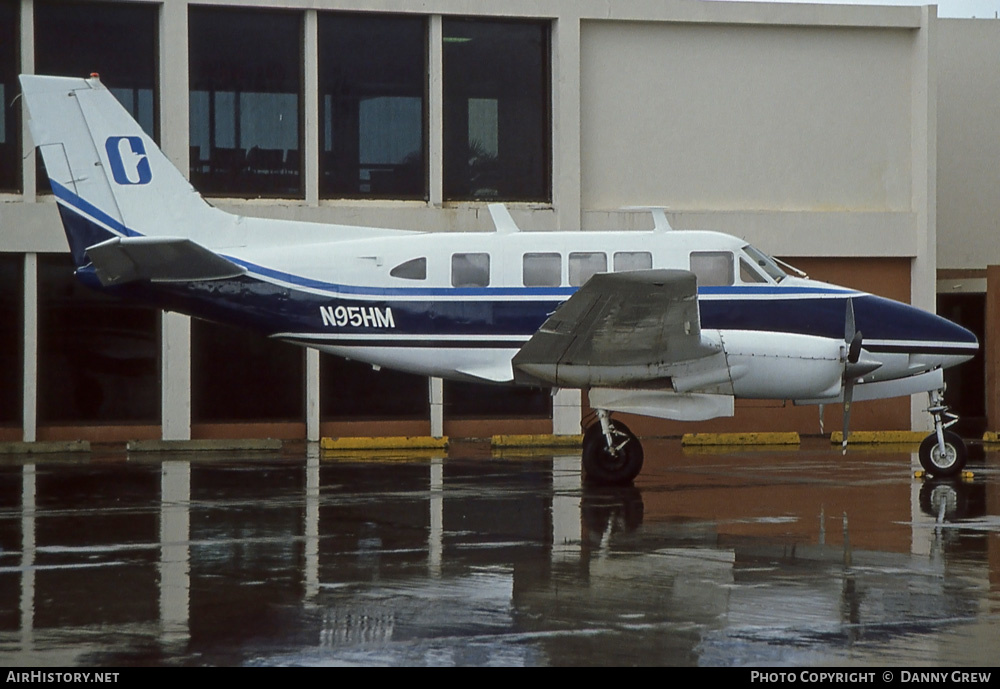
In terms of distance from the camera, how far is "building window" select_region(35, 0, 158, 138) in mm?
21531

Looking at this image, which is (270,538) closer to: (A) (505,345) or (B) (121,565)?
(B) (121,565)

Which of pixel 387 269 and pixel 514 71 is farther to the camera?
pixel 514 71

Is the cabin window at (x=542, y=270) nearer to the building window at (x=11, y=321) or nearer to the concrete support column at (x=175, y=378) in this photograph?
the concrete support column at (x=175, y=378)

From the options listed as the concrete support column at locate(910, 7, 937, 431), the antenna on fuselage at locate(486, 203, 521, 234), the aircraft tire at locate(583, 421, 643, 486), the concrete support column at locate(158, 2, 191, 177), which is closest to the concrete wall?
the concrete support column at locate(910, 7, 937, 431)

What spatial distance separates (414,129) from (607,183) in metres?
3.85

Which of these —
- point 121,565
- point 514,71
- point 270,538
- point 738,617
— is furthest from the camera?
A: point 514,71

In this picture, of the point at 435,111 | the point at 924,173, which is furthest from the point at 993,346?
the point at 435,111

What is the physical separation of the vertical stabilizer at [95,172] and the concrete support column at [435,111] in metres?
7.69

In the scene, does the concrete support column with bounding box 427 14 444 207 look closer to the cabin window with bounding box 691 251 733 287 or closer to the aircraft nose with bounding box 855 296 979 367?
the cabin window with bounding box 691 251 733 287

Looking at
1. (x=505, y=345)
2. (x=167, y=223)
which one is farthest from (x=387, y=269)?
(x=167, y=223)

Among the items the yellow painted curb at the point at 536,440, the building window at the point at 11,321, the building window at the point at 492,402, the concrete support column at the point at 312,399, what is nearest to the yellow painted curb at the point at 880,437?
the yellow painted curb at the point at 536,440

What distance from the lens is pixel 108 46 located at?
2177cm

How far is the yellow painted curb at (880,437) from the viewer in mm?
Answer: 22047

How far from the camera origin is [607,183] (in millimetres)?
23453
